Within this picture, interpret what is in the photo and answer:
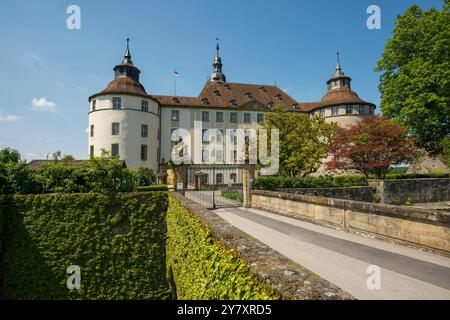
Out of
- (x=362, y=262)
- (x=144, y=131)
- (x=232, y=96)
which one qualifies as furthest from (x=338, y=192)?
(x=232, y=96)

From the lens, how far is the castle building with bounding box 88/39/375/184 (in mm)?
30281

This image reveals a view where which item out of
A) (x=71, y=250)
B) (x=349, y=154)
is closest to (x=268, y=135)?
(x=349, y=154)

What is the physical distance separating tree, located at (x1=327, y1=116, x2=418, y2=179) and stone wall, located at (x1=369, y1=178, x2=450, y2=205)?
1.93 m

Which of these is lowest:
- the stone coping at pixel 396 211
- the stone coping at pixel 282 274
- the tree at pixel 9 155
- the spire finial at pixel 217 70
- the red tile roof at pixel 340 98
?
the stone coping at pixel 396 211

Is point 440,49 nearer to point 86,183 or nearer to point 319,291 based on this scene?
point 319,291

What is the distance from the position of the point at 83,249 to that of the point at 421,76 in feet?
85.0

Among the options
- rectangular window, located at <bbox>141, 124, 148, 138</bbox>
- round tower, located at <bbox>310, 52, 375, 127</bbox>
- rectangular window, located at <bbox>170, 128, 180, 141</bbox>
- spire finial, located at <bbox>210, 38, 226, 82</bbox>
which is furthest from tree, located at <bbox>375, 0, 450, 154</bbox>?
spire finial, located at <bbox>210, 38, 226, 82</bbox>

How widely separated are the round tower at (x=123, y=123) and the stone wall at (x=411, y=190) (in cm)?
2628

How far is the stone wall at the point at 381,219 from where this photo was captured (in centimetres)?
529

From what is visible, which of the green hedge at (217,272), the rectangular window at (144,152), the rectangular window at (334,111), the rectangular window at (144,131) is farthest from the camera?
the rectangular window at (334,111)

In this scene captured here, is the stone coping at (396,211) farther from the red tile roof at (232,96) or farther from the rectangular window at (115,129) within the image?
the red tile roof at (232,96)

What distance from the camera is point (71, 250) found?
994 centimetres

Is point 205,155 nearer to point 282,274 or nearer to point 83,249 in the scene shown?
point 83,249

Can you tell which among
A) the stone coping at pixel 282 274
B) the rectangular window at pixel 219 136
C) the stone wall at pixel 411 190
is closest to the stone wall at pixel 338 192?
the stone wall at pixel 411 190
